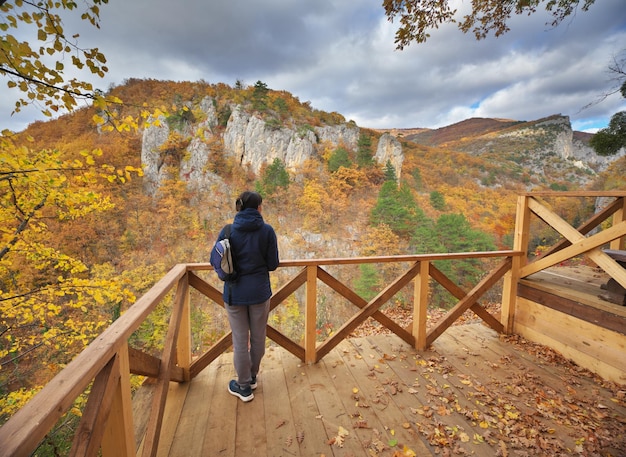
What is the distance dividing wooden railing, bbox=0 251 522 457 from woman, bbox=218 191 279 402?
0.33 metres

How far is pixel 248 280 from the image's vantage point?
1.96m

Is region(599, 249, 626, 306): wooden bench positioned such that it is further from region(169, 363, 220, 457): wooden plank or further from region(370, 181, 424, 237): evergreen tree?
region(370, 181, 424, 237): evergreen tree

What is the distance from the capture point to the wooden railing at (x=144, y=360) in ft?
2.11

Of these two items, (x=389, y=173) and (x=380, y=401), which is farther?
(x=389, y=173)

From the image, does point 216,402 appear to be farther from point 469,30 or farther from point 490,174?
point 490,174

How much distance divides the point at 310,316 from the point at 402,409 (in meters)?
1.03

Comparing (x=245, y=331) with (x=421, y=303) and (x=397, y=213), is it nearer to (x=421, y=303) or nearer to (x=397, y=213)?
(x=421, y=303)

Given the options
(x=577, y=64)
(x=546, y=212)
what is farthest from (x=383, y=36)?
(x=577, y=64)

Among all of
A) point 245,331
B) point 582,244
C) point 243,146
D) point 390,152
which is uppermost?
point 243,146

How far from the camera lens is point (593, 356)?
245 cm

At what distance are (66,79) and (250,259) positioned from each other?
6.66 feet

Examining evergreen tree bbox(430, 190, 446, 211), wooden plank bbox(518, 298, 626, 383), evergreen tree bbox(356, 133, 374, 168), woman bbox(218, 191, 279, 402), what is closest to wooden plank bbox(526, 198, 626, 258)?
wooden plank bbox(518, 298, 626, 383)

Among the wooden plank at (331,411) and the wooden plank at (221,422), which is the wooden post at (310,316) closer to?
the wooden plank at (331,411)

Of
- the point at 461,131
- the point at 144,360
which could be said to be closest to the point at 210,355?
the point at 144,360
